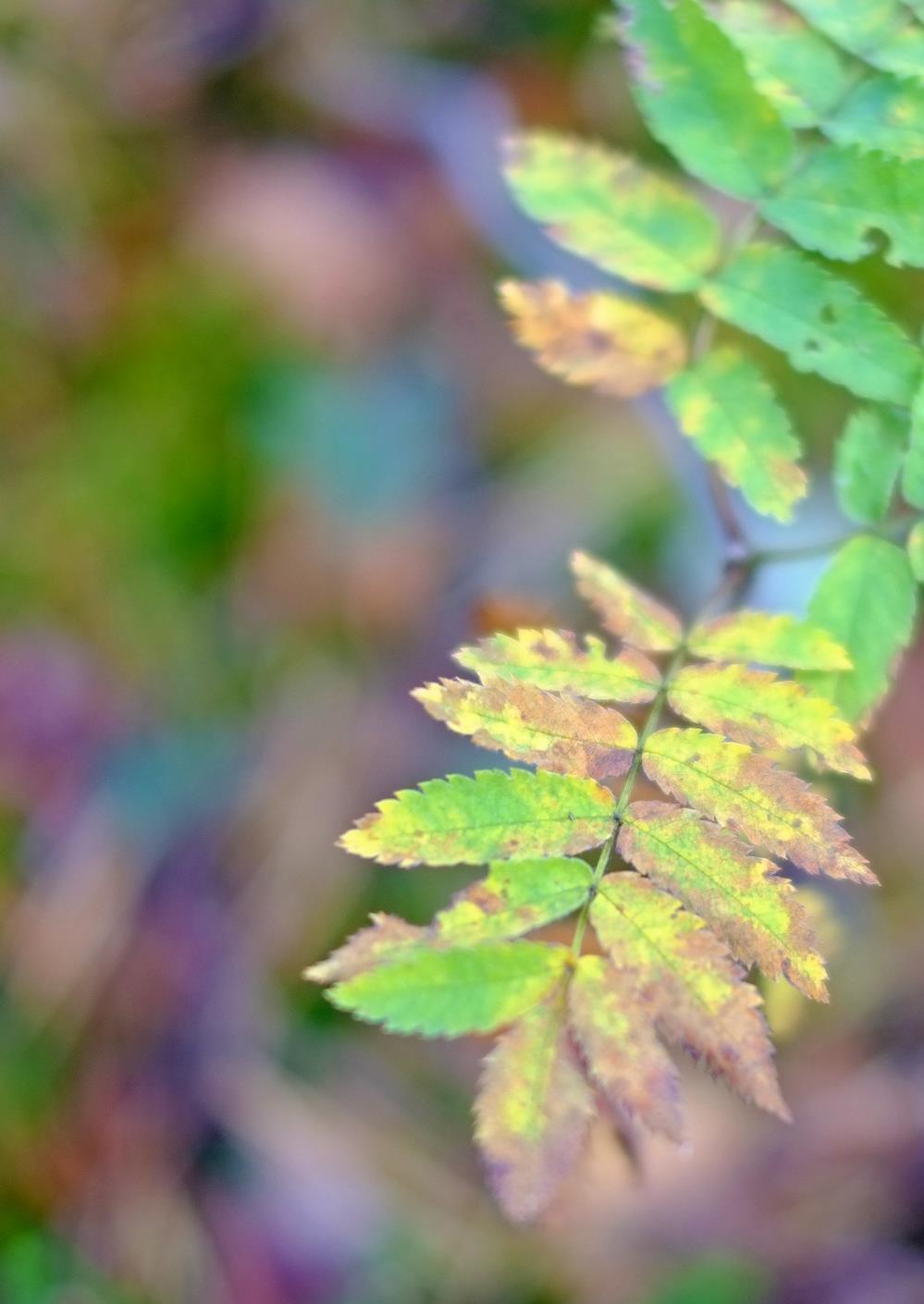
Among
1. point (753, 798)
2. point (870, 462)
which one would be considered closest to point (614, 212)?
point (870, 462)

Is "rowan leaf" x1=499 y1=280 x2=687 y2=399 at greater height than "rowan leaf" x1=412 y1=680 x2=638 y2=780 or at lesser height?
greater

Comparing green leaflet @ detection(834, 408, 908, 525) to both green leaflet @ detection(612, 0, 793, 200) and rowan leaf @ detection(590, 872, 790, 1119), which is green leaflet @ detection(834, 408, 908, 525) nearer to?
green leaflet @ detection(612, 0, 793, 200)

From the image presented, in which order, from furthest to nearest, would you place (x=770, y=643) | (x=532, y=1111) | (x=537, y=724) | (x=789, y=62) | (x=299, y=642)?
(x=299, y=642)
(x=789, y=62)
(x=770, y=643)
(x=537, y=724)
(x=532, y=1111)

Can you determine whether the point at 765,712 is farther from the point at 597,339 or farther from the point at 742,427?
the point at 597,339

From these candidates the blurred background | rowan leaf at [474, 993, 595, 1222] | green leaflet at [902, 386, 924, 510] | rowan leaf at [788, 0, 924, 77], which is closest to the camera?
rowan leaf at [474, 993, 595, 1222]

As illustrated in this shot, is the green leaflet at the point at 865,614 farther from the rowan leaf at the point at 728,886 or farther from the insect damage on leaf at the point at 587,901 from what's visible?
the rowan leaf at the point at 728,886

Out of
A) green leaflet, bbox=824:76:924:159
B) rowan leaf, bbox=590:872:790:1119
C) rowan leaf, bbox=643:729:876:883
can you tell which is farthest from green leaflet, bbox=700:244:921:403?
rowan leaf, bbox=590:872:790:1119

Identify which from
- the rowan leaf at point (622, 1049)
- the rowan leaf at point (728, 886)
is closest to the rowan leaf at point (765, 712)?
the rowan leaf at point (728, 886)

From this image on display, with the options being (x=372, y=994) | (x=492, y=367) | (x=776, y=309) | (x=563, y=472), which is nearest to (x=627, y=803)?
(x=372, y=994)
